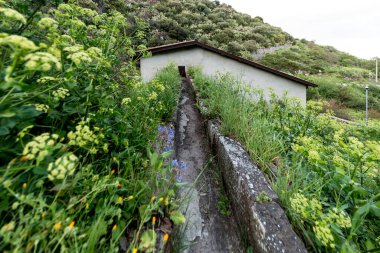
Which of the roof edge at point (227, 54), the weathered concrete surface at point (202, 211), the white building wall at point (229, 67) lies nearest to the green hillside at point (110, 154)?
the weathered concrete surface at point (202, 211)

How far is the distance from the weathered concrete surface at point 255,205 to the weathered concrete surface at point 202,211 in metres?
0.20

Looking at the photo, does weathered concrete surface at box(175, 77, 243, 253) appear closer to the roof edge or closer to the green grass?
the green grass

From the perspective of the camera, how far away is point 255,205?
5.25ft

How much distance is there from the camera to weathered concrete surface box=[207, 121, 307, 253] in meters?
1.33

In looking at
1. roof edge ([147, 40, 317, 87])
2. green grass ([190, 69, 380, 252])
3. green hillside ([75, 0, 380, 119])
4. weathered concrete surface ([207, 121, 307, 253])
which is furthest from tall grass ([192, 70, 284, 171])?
green hillside ([75, 0, 380, 119])

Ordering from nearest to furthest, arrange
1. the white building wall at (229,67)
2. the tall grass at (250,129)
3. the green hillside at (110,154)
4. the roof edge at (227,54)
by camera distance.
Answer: the green hillside at (110,154) → the tall grass at (250,129) → the roof edge at (227,54) → the white building wall at (229,67)

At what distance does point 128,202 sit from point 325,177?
192cm

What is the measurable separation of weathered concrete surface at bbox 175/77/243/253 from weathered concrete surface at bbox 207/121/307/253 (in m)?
0.20

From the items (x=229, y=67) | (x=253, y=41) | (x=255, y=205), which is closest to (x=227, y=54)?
(x=229, y=67)

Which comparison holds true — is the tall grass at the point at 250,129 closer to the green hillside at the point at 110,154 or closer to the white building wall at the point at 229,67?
the green hillside at the point at 110,154

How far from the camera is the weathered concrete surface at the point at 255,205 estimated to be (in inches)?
52.2

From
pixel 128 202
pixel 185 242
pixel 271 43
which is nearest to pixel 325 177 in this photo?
pixel 185 242

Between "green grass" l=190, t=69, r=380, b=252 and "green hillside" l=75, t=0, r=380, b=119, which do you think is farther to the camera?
"green hillside" l=75, t=0, r=380, b=119

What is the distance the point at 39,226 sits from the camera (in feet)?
2.77
